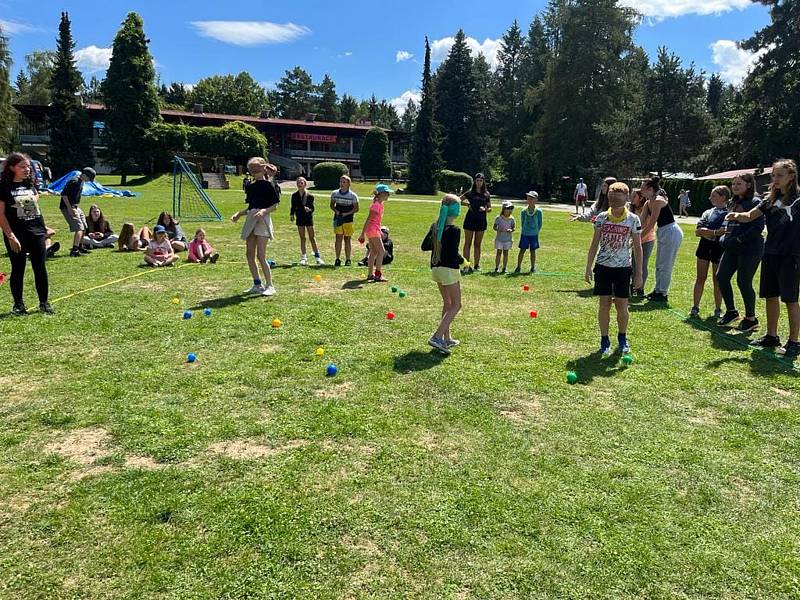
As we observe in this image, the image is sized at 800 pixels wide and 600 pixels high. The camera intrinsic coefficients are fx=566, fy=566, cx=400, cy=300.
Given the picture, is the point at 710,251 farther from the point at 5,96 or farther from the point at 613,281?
→ the point at 5,96

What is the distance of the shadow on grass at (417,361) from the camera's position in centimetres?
554

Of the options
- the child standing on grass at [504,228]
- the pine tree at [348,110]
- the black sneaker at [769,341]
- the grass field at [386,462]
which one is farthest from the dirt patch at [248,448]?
the pine tree at [348,110]

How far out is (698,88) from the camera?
4531 cm

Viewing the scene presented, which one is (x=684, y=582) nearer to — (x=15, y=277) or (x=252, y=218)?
(x=252, y=218)

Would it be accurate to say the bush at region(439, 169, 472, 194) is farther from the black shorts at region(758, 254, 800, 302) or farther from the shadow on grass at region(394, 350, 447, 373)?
the shadow on grass at region(394, 350, 447, 373)

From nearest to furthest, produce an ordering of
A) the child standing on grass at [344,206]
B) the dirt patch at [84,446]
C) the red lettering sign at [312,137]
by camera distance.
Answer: the dirt patch at [84,446] → the child standing on grass at [344,206] → the red lettering sign at [312,137]

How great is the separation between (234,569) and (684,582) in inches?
A: 85.5

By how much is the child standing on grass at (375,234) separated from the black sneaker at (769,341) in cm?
565

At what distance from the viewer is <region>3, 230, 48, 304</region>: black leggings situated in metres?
6.95

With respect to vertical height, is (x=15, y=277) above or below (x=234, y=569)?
above

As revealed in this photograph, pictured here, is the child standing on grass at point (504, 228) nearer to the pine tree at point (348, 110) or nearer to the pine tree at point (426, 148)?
the pine tree at point (426, 148)

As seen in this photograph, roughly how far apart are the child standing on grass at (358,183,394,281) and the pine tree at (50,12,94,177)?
42.9 m

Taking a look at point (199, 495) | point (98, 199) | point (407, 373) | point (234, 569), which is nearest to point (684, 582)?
point (234, 569)

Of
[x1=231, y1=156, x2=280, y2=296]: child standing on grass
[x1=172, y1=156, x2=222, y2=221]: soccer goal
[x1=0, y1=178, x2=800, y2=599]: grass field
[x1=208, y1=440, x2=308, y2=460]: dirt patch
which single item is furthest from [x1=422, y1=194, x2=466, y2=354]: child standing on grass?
[x1=172, y1=156, x2=222, y2=221]: soccer goal
